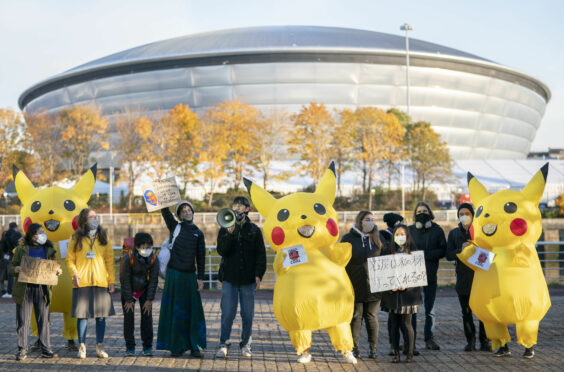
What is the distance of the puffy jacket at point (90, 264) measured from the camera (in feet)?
29.8

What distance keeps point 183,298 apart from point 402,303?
290cm

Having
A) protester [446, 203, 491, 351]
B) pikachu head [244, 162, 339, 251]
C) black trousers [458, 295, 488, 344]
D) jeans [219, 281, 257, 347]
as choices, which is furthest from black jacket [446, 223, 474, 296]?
jeans [219, 281, 257, 347]

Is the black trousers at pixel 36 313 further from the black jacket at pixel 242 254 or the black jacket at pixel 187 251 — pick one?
the black jacket at pixel 242 254

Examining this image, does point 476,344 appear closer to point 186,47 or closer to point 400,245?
point 400,245

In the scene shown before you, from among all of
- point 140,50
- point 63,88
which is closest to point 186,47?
point 140,50

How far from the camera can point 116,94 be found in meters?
74.6

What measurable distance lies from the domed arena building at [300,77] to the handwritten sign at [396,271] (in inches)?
2360

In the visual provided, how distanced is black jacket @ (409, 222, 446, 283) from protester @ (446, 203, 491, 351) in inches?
4.6

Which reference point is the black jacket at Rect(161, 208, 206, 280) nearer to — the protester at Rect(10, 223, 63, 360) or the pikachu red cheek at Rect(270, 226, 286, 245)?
the pikachu red cheek at Rect(270, 226, 286, 245)

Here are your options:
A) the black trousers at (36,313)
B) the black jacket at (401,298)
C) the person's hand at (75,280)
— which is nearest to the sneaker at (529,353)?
the black jacket at (401,298)

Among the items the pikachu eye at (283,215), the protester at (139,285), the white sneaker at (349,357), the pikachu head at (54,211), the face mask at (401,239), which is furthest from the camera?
the pikachu head at (54,211)

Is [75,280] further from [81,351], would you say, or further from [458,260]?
[458,260]

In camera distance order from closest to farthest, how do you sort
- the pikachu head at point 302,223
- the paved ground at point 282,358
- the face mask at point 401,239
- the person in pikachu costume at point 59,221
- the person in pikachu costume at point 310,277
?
the paved ground at point 282,358
the person in pikachu costume at point 310,277
the pikachu head at point 302,223
the face mask at point 401,239
the person in pikachu costume at point 59,221

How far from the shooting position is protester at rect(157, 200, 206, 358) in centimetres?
903
